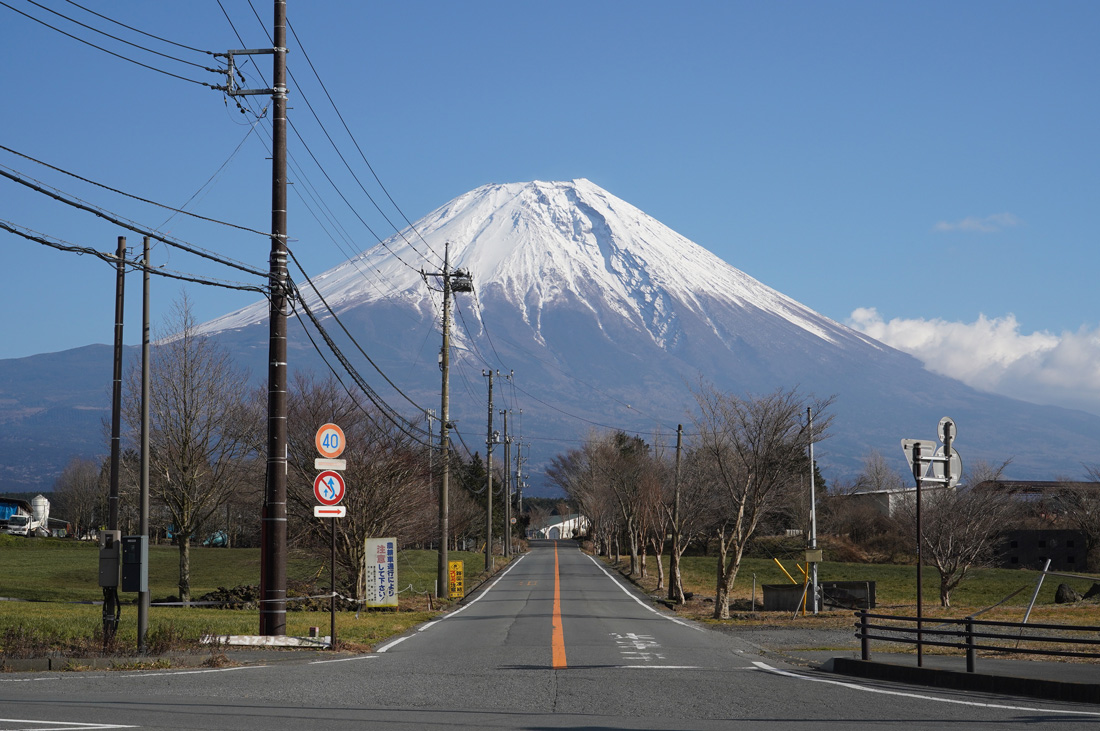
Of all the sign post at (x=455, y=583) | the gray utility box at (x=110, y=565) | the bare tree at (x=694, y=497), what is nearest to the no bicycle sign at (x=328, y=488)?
the gray utility box at (x=110, y=565)

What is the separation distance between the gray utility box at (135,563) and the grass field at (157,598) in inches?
29.9

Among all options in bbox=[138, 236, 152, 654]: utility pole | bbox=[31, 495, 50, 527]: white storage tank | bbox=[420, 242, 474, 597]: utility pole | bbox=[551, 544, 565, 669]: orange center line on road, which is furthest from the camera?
bbox=[31, 495, 50, 527]: white storage tank

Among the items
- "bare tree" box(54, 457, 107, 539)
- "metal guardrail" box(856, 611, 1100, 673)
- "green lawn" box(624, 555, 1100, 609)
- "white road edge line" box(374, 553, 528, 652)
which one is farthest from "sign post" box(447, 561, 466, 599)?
"bare tree" box(54, 457, 107, 539)

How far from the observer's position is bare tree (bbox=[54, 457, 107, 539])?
98.1 meters

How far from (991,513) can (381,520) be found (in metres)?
26.3

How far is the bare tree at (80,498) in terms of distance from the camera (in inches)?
3861

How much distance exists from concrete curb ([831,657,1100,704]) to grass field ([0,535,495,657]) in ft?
27.6

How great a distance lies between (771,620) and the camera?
29234mm

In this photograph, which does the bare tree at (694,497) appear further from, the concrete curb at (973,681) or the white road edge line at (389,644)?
the concrete curb at (973,681)

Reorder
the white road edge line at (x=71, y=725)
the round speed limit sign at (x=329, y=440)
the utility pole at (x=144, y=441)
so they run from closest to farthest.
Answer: the white road edge line at (x=71, y=725)
the utility pole at (x=144, y=441)
the round speed limit sign at (x=329, y=440)

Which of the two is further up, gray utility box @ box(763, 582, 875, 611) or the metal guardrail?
the metal guardrail

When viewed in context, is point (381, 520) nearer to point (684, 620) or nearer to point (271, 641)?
point (684, 620)

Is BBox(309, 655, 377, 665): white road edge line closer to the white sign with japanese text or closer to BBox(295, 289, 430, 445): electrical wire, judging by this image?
BBox(295, 289, 430, 445): electrical wire

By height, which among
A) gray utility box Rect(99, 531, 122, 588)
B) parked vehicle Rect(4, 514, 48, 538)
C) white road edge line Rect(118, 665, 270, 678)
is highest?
gray utility box Rect(99, 531, 122, 588)
